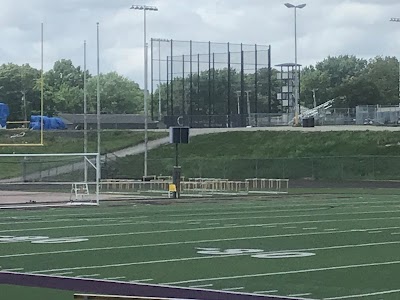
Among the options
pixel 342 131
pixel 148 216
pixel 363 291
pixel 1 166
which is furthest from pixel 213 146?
pixel 363 291

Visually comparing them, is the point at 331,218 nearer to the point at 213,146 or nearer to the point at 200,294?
the point at 200,294

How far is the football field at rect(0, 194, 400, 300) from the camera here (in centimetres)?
1392

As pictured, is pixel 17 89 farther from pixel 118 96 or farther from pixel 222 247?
pixel 118 96

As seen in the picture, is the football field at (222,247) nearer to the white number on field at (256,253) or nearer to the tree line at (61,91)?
the white number on field at (256,253)

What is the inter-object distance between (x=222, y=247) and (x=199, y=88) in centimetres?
6426

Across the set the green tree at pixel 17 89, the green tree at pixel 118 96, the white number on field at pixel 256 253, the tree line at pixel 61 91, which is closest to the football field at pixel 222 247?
the white number on field at pixel 256 253

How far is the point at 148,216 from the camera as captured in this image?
90.5 feet

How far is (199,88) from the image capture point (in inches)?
3250

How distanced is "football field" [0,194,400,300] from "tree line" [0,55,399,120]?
28311mm

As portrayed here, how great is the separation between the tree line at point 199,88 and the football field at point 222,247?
28.3m

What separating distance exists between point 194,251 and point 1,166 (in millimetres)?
34510

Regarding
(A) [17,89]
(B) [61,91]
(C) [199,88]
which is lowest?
(A) [17,89]

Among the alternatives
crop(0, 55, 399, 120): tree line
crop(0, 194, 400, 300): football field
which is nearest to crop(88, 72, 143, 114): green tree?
crop(0, 55, 399, 120): tree line

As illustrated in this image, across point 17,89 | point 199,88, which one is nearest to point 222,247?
point 17,89
